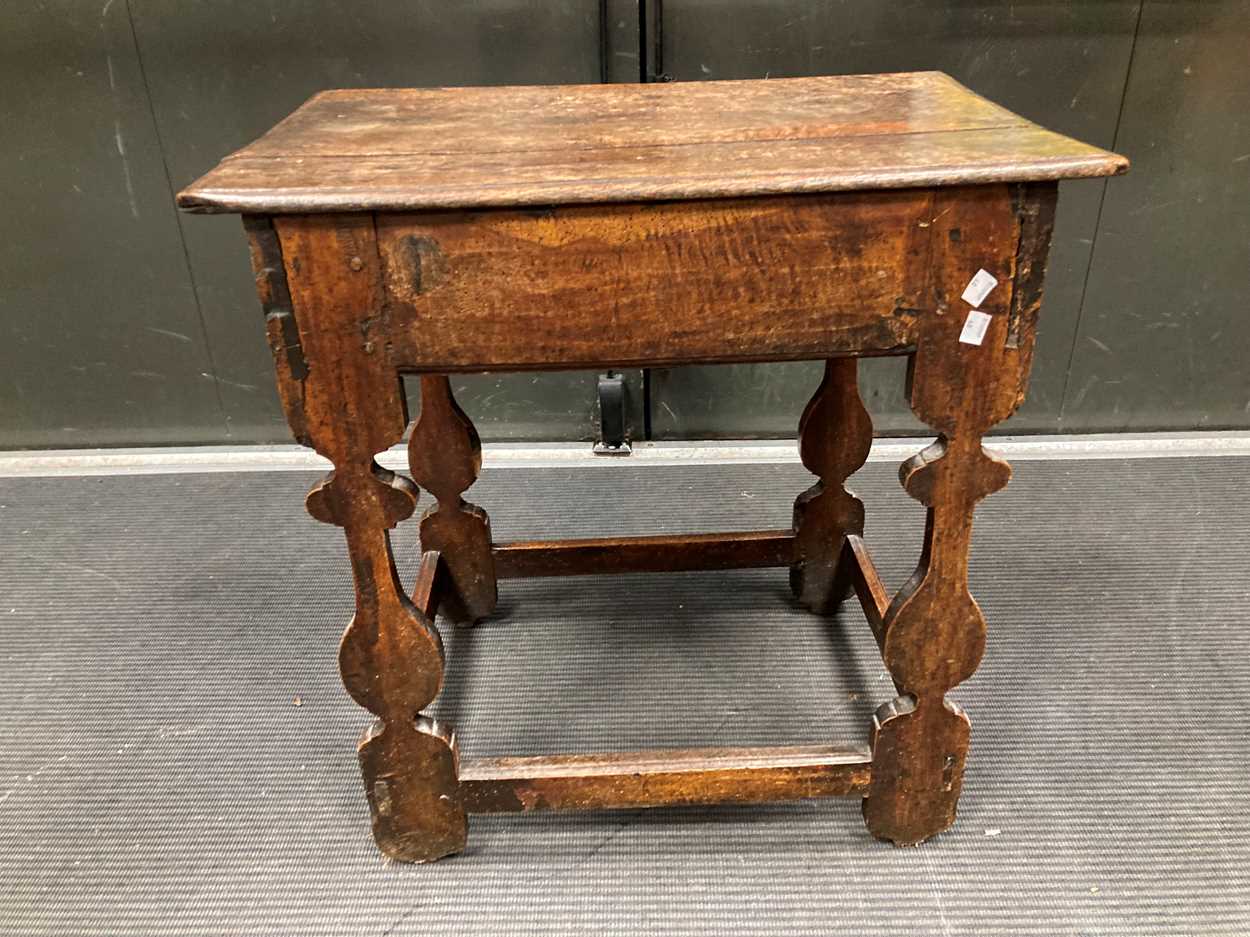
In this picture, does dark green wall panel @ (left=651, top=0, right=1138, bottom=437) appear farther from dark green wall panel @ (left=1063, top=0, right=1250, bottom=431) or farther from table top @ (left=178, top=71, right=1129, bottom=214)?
table top @ (left=178, top=71, right=1129, bottom=214)

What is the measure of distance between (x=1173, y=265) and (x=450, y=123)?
1583 millimetres

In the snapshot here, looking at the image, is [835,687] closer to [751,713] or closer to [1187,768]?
[751,713]

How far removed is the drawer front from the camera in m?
0.90

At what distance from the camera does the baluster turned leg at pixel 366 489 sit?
909 mm

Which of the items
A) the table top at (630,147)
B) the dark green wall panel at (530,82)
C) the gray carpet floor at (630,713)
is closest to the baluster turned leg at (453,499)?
the gray carpet floor at (630,713)

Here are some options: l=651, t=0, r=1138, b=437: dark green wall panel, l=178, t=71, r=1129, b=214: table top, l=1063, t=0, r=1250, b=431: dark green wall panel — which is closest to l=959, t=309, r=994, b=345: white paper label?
l=178, t=71, r=1129, b=214: table top

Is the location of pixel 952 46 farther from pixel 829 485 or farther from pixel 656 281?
pixel 656 281

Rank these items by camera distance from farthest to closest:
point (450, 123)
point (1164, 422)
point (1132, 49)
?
point (1164, 422) → point (1132, 49) → point (450, 123)

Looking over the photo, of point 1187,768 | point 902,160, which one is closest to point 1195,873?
point 1187,768

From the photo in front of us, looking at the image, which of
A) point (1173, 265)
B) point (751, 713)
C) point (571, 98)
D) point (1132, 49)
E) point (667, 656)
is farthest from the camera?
point (1173, 265)

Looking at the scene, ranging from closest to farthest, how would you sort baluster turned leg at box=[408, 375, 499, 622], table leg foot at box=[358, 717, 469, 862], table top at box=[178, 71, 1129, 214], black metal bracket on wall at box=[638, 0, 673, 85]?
table top at box=[178, 71, 1129, 214]
table leg foot at box=[358, 717, 469, 862]
baluster turned leg at box=[408, 375, 499, 622]
black metal bracket on wall at box=[638, 0, 673, 85]

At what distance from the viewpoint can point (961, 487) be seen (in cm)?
104

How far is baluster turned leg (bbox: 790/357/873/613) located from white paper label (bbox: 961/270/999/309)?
496 millimetres

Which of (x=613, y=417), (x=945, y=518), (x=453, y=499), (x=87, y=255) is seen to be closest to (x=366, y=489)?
(x=453, y=499)
